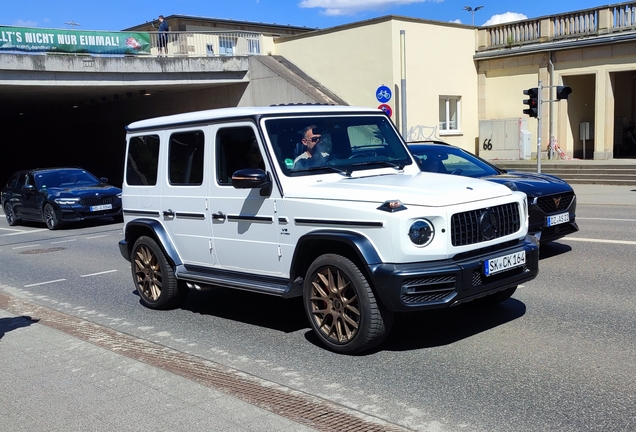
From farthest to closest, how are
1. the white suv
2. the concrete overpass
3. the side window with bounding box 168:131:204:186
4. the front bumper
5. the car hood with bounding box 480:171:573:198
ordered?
the concrete overpass < the car hood with bounding box 480:171:573:198 < the side window with bounding box 168:131:204:186 < the white suv < the front bumper

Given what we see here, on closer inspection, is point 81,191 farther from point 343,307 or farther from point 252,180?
point 343,307

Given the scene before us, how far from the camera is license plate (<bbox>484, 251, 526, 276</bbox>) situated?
569cm

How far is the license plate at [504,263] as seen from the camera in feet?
18.7

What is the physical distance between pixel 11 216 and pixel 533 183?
55.0 feet

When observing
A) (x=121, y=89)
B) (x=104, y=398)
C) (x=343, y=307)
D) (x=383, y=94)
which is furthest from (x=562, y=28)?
(x=104, y=398)

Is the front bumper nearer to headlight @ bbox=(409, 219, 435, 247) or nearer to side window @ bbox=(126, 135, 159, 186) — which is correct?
headlight @ bbox=(409, 219, 435, 247)

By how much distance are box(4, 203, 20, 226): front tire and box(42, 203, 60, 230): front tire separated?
7.70 feet

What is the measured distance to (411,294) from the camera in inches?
212

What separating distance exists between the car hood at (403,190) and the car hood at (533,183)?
10.3 feet

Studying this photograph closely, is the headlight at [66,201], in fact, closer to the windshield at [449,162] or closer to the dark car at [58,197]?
the dark car at [58,197]

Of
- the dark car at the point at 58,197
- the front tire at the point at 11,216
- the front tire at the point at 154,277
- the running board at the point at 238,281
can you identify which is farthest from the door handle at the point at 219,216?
the front tire at the point at 11,216

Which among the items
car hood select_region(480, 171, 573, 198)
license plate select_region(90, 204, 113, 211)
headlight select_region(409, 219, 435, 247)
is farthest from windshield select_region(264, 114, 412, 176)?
license plate select_region(90, 204, 113, 211)

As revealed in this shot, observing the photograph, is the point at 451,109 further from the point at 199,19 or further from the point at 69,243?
the point at 199,19

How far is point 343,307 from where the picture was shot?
5.78 metres
